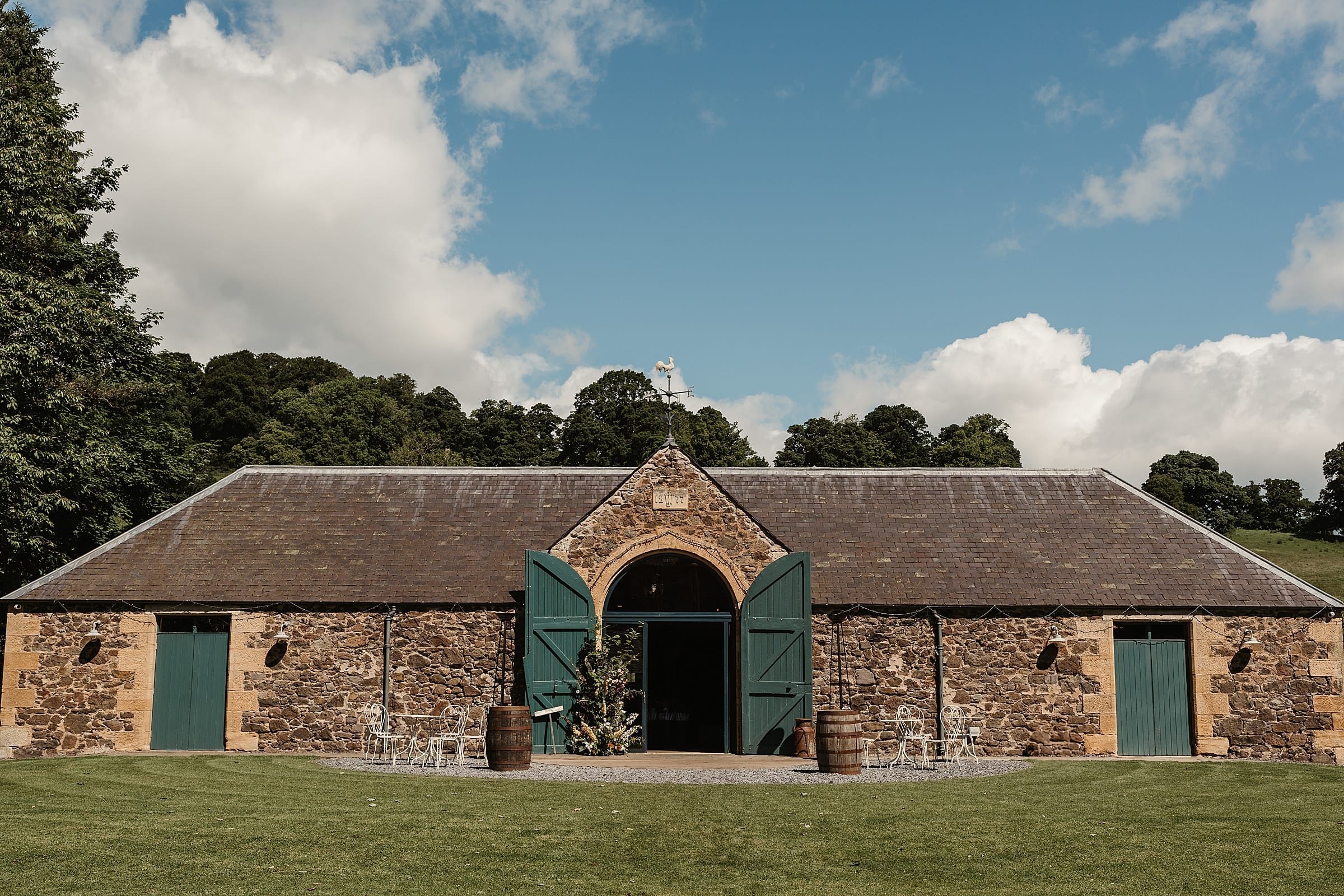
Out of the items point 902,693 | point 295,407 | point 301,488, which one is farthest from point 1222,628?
point 295,407

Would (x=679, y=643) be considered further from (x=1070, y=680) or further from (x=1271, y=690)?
(x=1271, y=690)

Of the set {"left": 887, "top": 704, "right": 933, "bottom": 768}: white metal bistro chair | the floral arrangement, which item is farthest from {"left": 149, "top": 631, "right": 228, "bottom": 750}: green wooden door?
{"left": 887, "top": 704, "right": 933, "bottom": 768}: white metal bistro chair

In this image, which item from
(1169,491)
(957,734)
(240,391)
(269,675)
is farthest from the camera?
(1169,491)

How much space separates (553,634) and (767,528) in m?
3.95

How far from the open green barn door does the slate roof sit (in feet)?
2.90

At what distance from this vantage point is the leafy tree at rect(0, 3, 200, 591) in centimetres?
1925

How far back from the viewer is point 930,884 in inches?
327

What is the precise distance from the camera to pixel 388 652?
693 inches

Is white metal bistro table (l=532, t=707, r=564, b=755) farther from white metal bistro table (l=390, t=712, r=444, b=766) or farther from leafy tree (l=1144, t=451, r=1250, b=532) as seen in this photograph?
leafy tree (l=1144, t=451, r=1250, b=532)

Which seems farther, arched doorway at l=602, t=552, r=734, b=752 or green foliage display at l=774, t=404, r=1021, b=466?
green foliage display at l=774, t=404, r=1021, b=466

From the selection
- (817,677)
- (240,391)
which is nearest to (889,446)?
(240,391)

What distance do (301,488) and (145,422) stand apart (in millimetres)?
6357

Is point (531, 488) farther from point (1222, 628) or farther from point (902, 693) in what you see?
point (1222, 628)

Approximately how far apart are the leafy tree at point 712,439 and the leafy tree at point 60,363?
2556cm
